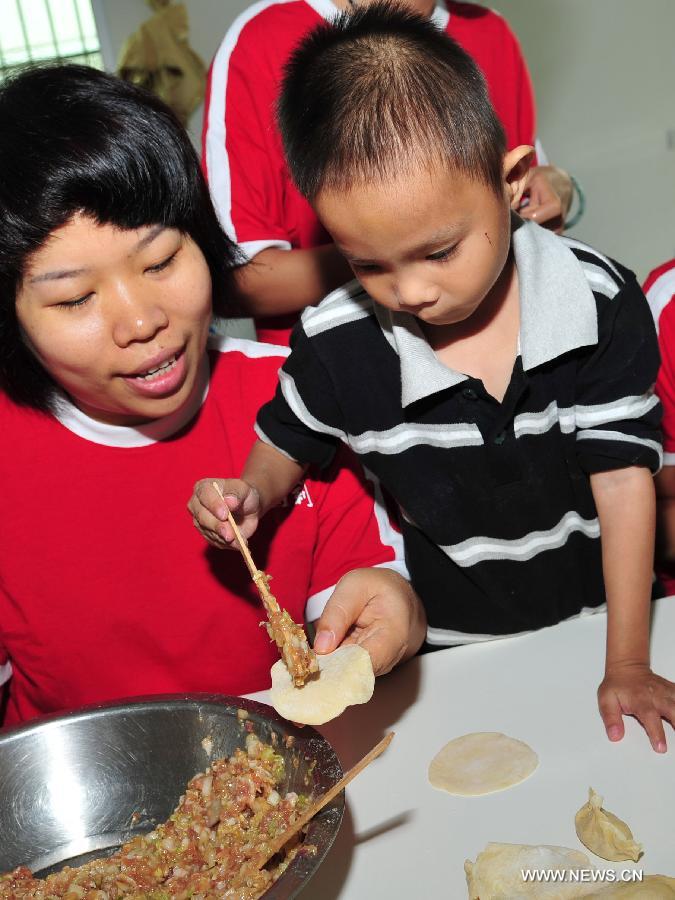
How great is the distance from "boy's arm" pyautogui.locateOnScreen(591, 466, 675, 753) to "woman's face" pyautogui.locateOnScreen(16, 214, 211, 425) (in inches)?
21.0

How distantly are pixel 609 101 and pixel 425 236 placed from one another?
467 cm

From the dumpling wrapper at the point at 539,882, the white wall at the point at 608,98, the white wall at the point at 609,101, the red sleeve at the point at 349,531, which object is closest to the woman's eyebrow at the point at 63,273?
the red sleeve at the point at 349,531

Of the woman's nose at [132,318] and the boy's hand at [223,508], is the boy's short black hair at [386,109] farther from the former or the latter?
the boy's hand at [223,508]

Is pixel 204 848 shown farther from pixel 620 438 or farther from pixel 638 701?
pixel 620 438

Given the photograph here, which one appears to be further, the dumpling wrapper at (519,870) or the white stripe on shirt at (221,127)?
the white stripe on shirt at (221,127)

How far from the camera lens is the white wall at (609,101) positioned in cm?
477

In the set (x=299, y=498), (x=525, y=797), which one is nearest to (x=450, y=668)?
(x=525, y=797)

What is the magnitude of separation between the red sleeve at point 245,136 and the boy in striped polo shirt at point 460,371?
0.44 meters

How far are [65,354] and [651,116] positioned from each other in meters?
4.84

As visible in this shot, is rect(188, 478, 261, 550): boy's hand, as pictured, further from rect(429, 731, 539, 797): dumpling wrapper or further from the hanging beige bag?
the hanging beige bag

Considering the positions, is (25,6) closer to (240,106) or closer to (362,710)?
(240,106)

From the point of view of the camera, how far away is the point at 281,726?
93 centimetres

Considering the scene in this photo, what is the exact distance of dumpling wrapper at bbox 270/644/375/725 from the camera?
2.94 feet

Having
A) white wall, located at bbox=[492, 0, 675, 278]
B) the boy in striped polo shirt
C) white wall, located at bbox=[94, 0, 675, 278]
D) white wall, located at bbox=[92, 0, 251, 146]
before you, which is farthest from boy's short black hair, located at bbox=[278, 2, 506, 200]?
white wall, located at bbox=[492, 0, 675, 278]
